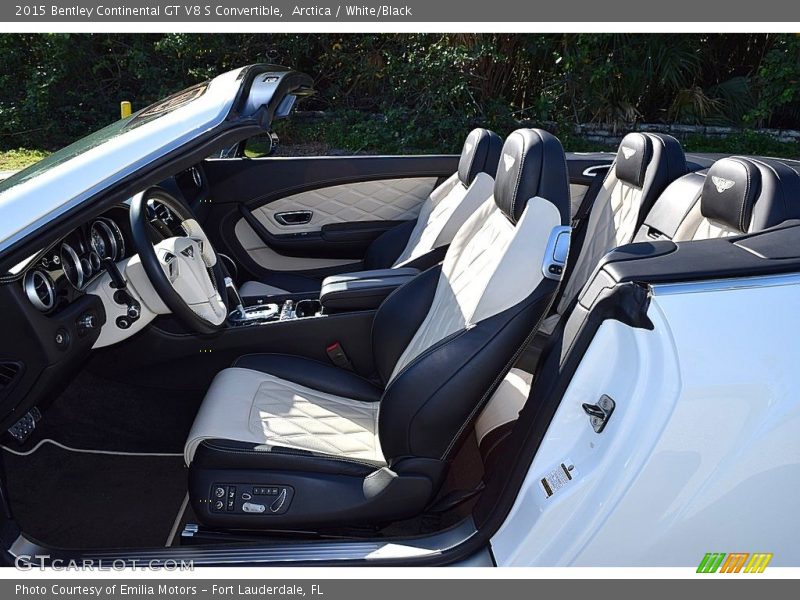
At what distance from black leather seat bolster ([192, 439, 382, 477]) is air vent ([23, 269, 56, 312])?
0.56 meters

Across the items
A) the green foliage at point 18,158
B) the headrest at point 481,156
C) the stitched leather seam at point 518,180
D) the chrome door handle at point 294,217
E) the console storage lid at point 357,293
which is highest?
the stitched leather seam at point 518,180

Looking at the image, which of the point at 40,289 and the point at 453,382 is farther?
the point at 40,289

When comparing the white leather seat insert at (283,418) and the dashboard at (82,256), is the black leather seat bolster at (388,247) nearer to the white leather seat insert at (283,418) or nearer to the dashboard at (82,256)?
the dashboard at (82,256)

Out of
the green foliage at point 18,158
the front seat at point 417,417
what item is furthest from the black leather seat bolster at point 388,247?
the green foliage at point 18,158

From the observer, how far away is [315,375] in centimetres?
237

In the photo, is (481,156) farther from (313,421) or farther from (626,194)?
(313,421)

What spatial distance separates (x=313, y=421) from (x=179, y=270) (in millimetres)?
639

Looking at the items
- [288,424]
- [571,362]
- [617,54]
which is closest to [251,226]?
[288,424]

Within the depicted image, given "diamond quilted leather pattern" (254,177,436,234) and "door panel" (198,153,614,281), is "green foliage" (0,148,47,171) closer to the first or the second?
"door panel" (198,153,614,281)

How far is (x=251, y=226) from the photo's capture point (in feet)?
12.7

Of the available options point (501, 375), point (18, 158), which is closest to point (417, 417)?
point (501, 375)

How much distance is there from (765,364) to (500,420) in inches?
34.7

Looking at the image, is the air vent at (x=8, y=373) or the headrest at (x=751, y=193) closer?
the air vent at (x=8, y=373)

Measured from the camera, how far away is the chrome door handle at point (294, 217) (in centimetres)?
390
